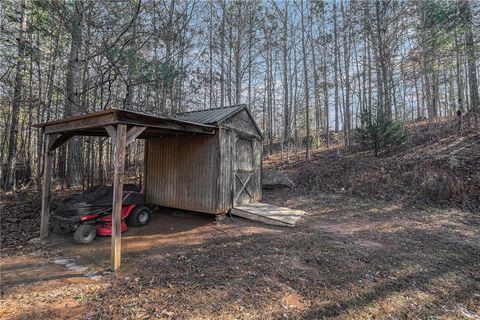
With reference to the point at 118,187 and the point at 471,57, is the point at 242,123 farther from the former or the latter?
the point at 471,57

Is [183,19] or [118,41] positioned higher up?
[183,19]

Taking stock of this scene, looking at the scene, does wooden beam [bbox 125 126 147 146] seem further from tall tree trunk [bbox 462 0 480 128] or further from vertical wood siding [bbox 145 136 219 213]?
tall tree trunk [bbox 462 0 480 128]

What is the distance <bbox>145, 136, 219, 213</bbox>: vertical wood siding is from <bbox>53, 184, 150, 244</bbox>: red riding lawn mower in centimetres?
123

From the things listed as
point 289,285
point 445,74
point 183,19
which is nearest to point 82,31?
point 183,19

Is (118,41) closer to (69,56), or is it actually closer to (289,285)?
(69,56)

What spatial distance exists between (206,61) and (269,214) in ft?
38.6

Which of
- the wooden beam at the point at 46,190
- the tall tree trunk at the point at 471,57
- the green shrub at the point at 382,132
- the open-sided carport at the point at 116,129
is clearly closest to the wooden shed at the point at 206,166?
the open-sided carport at the point at 116,129

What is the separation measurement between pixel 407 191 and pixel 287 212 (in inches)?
184

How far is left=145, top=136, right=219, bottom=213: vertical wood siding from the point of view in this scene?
6527 millimetres

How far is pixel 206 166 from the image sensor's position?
6.61 metres

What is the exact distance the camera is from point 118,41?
25.4ft

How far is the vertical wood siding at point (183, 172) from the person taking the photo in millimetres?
6527

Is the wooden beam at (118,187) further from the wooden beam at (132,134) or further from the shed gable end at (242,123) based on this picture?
the shed gable end at (242,123)

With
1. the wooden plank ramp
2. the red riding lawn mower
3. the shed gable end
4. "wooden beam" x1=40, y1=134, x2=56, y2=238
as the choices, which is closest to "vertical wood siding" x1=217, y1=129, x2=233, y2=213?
the shed gable end
